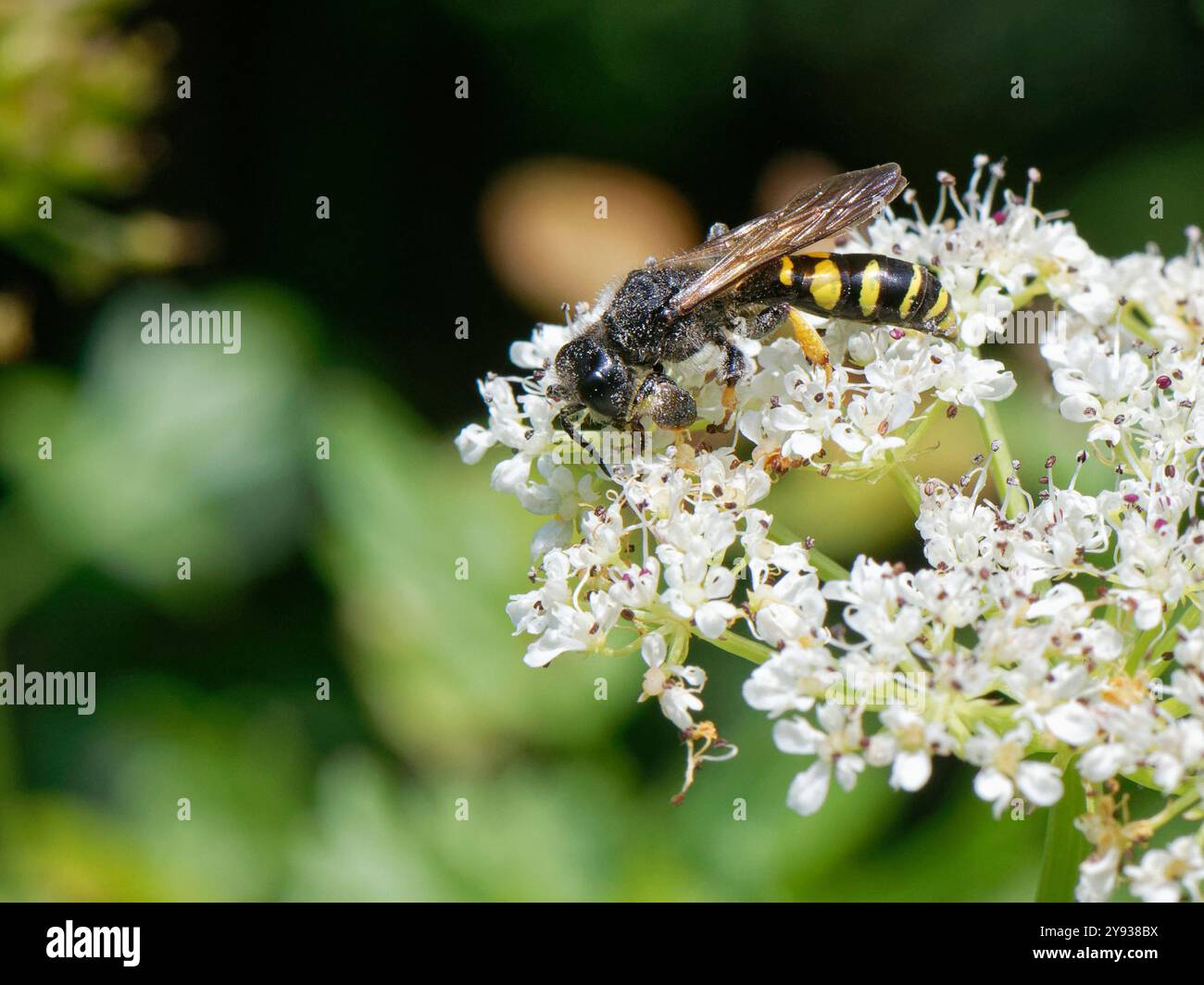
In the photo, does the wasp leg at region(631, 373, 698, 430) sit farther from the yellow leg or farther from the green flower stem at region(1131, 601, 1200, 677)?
the green flower stem at region(1131, 601, 1200, 677)

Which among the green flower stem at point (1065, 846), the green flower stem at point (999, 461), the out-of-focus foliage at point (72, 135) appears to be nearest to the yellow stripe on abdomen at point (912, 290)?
Answer: the green flower stem at point (999, 461)

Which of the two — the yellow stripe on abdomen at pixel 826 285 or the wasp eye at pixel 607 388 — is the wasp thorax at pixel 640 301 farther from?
the yellow stripe on abdomen at pixel 826 285

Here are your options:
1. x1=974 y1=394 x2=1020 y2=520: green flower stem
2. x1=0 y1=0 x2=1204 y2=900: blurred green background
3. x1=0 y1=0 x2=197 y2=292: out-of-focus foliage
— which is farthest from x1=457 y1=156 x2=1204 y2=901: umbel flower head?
x1=0 y1=0 x2=197 y2=292: out-of-focus foliage

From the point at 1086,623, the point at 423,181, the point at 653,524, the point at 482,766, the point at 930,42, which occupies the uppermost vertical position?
the point at 930,42

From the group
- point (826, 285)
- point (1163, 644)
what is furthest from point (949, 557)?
point (826, 285)

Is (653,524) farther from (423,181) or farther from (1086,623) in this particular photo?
(423,181)
